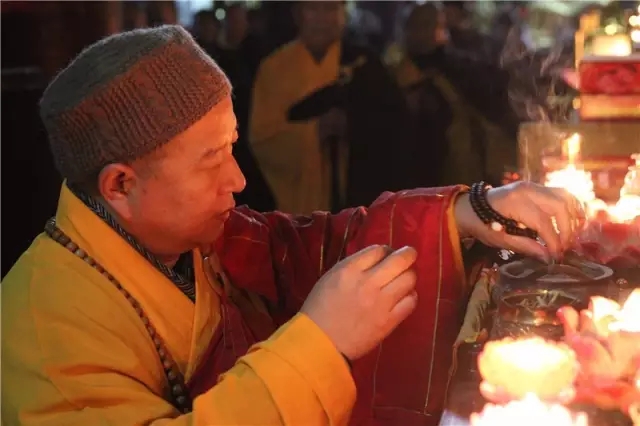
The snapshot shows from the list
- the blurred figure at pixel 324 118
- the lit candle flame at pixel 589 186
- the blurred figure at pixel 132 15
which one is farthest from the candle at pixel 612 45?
the blurred figure at pixel 132 15

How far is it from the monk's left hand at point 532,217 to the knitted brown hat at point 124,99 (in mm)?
509

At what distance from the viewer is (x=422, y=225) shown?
1.51 meters

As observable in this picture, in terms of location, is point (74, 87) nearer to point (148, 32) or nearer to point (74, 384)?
point (148, 32)

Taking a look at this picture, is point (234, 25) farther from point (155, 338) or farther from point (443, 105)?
point (155, 338)

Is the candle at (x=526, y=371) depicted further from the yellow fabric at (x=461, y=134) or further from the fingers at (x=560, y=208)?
the yellow fabric at (x=461, y=134)

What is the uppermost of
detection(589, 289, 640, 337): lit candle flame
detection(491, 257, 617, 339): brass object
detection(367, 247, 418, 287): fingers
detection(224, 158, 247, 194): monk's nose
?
detection(224, 158, 247, 194): monk's nose

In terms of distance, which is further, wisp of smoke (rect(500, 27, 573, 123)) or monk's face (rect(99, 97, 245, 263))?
wisp of smoke (rect(500, 27, 573, 123))

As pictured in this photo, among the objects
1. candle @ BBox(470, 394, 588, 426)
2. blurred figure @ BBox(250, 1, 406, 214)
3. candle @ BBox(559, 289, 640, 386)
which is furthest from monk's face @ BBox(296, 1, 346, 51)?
candle @ BBox(470, 394, 588, 426)

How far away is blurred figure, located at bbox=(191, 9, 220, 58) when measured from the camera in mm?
4988

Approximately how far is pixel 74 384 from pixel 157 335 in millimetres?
212

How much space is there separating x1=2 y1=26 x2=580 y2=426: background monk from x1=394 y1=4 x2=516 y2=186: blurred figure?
2.64 m

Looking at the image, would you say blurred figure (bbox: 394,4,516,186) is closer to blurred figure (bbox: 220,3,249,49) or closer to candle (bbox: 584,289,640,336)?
blurred figure (bbox: 220,3,249,49)

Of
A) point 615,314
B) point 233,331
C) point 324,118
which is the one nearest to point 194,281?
point 233,331

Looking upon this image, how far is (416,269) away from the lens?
1.49 metres
